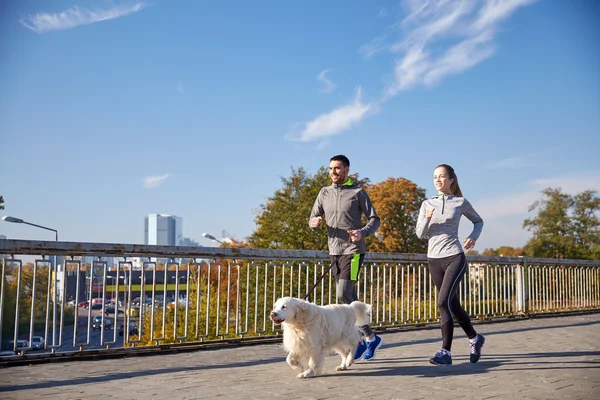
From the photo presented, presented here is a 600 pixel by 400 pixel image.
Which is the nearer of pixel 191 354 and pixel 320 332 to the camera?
pixel 320 332

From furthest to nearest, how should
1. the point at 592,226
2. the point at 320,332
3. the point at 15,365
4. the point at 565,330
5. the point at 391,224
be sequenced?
the point at 592,226 → the point at 391,224 → the point at 565,330 → the point at 15,365 → the point at 320,332

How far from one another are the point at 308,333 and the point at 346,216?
1.42m

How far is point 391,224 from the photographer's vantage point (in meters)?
50.5

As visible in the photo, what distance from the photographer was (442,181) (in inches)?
233

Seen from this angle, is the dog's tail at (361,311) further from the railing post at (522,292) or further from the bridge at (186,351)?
the railing post at (522,292)

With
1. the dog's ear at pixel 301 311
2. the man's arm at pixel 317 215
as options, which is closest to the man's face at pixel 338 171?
the man's arm at pixel 317 215

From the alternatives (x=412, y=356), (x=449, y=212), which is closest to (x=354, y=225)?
(x=449, y=212)

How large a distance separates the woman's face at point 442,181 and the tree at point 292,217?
1347 inches

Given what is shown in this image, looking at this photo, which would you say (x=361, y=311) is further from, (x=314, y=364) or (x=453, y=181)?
(x=453, y=181)

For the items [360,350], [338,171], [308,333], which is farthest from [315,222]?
[360,350]

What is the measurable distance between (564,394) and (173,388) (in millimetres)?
3029

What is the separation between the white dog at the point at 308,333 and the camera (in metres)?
5.18

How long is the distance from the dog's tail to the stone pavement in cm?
44

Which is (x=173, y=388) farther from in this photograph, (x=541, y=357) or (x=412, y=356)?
(x=541, y=357)
